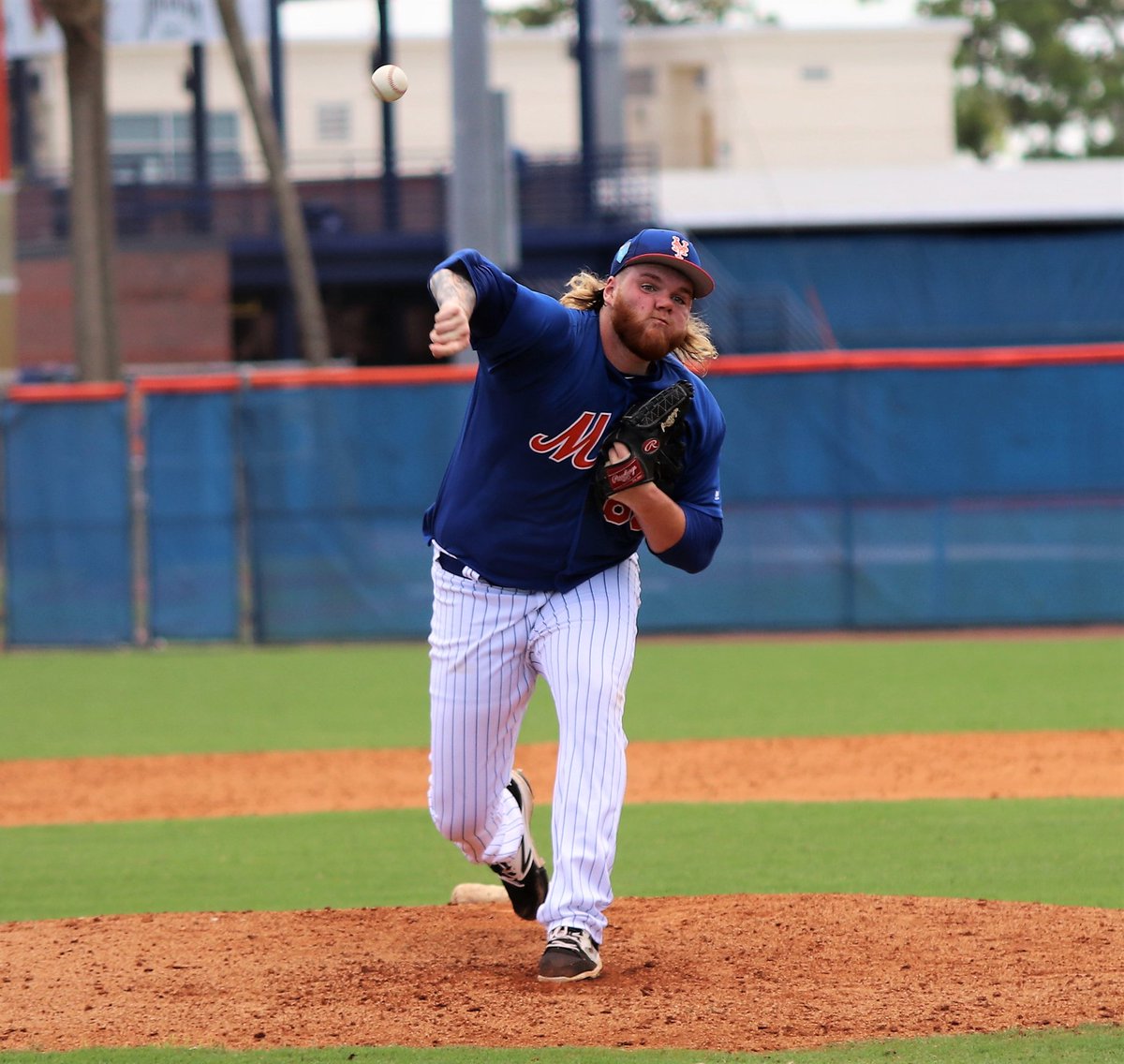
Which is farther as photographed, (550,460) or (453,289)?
(550,460)

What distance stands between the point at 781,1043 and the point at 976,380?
9.64 metres

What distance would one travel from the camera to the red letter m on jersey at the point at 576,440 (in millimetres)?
4285

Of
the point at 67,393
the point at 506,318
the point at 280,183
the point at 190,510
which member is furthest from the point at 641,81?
the point at 506,318

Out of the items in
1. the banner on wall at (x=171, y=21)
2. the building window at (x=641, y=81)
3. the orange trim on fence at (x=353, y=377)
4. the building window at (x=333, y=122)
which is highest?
the building window at (x=641, y=81)

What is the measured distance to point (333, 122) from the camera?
36.1 metres

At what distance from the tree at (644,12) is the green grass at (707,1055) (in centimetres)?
4647

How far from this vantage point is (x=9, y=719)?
10.0m

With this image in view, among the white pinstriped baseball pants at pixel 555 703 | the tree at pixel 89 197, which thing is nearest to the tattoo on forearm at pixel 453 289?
the white pinstriped baseball pants at pixel 555 703

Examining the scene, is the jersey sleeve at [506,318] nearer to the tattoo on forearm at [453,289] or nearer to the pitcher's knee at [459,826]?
the tattoo on forearm at [453,289]

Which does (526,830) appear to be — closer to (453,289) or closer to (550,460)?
(550,460)

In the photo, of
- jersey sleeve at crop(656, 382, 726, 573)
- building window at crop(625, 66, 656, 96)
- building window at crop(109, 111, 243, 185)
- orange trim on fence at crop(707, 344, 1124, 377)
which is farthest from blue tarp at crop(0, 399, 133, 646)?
building window at crop(625, 66, 656, 96)

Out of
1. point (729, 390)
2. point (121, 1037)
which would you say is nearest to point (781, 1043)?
point (121, 1037)

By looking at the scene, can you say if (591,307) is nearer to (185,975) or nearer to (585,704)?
(585,704)

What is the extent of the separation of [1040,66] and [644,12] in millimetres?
11198
